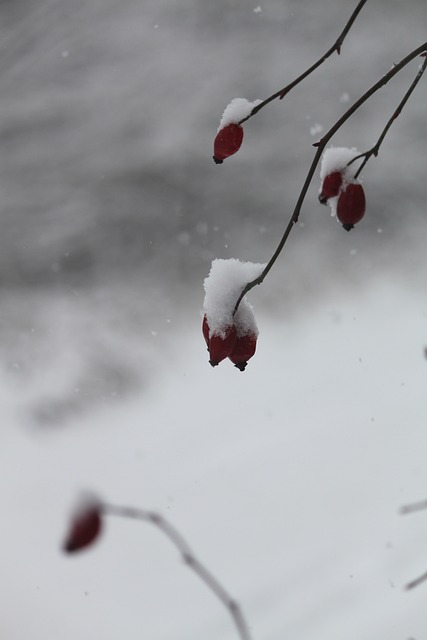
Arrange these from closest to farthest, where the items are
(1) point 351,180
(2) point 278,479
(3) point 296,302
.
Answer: (1) point 351,180 < (2) point 278,479 < (3) point 296,302

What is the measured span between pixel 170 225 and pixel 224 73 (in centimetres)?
36

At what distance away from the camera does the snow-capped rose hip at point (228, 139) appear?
14.3 inches

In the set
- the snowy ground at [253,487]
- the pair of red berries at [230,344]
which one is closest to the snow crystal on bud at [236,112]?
the pair of red berries at [230,344]

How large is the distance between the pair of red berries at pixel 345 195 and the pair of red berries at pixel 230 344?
0.08 meters

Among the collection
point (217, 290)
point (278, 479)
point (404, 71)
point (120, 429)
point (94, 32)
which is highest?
point (217, 290)

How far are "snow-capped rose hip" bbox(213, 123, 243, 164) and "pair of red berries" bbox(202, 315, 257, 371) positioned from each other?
104 mm

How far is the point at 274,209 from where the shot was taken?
55.1 inches

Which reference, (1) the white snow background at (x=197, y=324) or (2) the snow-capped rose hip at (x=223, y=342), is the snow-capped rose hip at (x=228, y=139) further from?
(1) the white snow background at (x=197, y=324)

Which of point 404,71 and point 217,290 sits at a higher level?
point 217,290

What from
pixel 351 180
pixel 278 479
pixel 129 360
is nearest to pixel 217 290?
pixel 351 180

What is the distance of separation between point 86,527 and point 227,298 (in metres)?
0.27

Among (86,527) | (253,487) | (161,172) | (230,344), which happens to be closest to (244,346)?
(230,344)

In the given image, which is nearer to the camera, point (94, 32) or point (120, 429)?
point (120, 429)

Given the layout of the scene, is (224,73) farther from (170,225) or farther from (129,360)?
(129,360)
